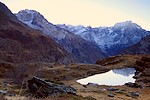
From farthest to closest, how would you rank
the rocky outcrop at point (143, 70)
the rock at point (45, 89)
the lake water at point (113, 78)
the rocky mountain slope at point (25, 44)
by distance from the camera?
the rocky mountain slope at point (25, 44), the lake water at point (113, 78), the rocky outcrop at point (143, 70), the rock at point (45, 89)

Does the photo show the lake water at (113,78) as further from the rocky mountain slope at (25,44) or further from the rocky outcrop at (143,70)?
the rocky mountain slope at (25,44)

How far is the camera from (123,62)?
4281 centimetres

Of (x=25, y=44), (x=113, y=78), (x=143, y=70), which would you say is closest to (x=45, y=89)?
(x=113, y=78)

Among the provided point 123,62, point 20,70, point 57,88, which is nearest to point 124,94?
point 57,88

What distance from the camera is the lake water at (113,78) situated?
30578 mm

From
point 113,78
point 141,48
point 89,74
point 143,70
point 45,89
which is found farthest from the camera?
point 141,48

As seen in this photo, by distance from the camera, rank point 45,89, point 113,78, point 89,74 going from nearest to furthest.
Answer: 1. point 45,89
2. point 113,78
3. point 89,74

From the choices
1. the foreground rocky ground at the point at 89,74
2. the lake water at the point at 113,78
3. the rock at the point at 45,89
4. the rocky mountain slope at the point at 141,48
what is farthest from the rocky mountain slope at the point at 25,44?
the rock at the point at 45,89

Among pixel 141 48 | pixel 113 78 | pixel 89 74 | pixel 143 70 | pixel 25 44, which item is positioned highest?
pixel 141 48

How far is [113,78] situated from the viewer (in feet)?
108

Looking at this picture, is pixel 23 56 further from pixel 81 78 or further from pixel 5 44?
pixel 81 78

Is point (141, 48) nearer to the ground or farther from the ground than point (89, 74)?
farther from the ground

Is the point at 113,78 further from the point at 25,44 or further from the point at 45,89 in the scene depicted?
the point at 25,44

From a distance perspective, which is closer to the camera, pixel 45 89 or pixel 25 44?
pixel 45 89
